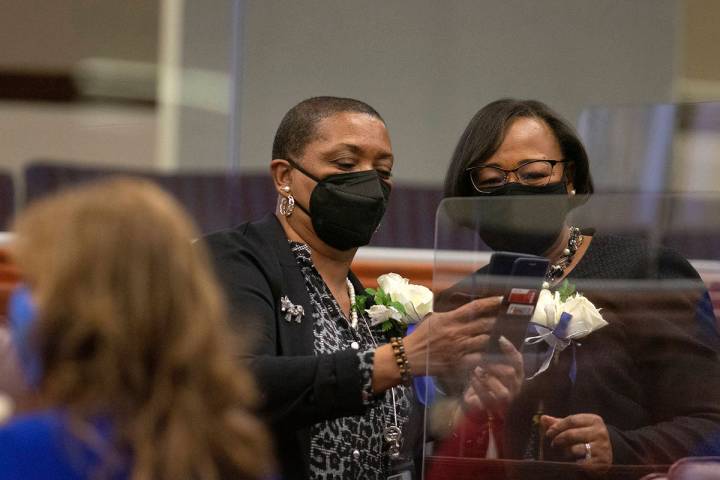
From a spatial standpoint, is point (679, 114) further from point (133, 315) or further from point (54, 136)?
point (133, 315)

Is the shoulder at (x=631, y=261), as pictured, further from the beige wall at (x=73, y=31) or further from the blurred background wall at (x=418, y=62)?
the beige wall at (x=73, y=31)

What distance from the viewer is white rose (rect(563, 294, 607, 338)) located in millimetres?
2322

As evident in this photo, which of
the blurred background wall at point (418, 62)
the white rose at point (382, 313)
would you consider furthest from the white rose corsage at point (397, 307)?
the blurred background wall at point (418, 62)

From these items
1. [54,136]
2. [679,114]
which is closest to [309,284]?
[679,114]

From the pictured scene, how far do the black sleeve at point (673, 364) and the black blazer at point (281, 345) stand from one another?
0.52 m

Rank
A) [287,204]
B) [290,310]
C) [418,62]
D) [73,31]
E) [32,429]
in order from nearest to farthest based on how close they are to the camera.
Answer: [32,429] < [290,310] < [287,204] < [418,62] < [73,31]

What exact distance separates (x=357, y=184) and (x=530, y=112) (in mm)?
480

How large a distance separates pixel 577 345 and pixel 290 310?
0.57 metres

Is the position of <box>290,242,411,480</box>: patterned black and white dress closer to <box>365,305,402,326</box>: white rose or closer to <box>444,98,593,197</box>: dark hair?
<box>365,305,402,326</box>: white rose

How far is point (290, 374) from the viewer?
2.35m

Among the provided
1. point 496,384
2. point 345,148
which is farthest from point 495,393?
point 345,148

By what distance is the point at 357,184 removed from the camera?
2.68m

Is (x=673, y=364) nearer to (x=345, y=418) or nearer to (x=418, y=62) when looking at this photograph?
(x=345, y=418)

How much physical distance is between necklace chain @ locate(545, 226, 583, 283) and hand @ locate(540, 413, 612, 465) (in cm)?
26
